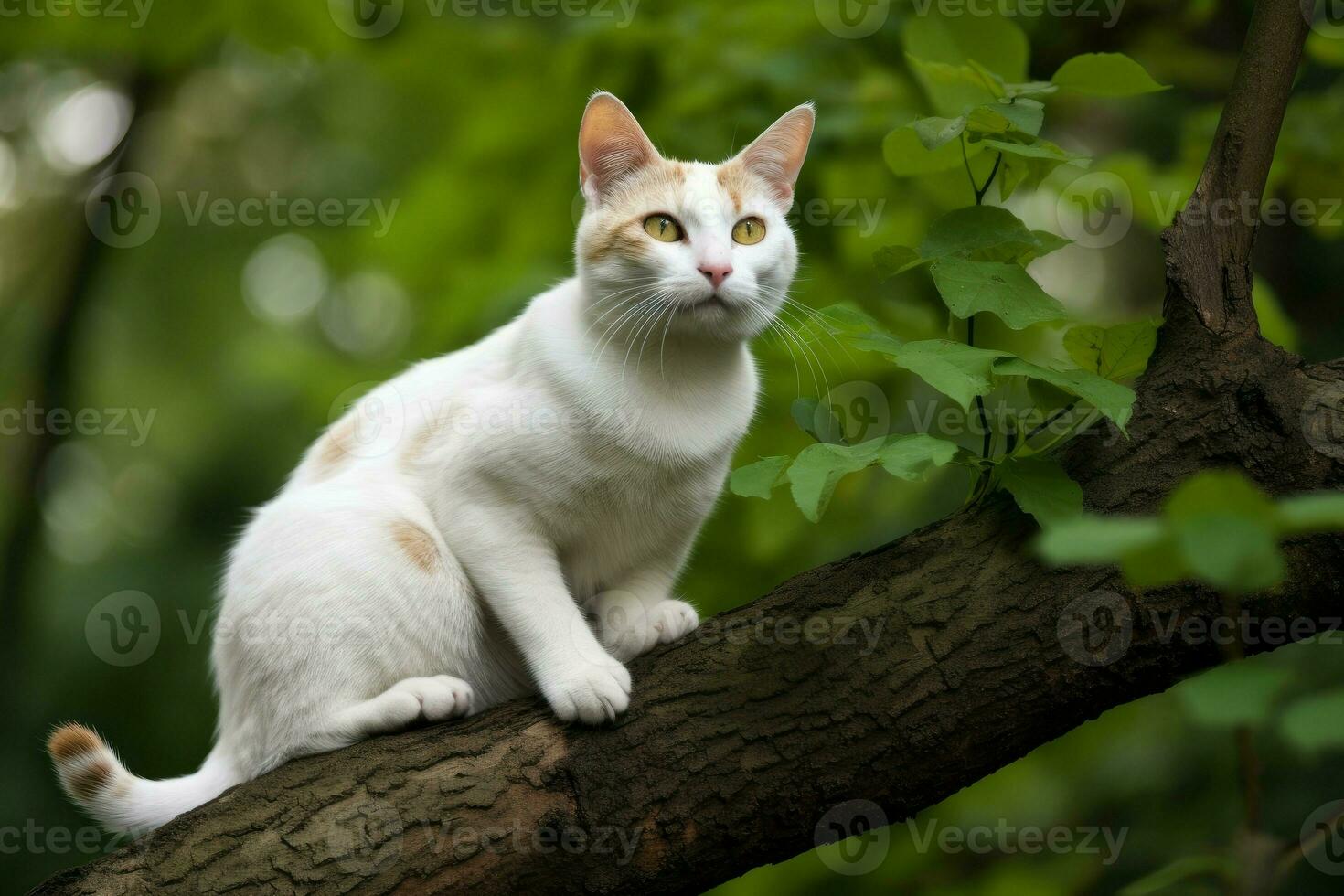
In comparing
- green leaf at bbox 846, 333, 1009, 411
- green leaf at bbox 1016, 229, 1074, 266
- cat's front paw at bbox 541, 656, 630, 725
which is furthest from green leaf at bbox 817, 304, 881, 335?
cat's front paw at bbox 541, 656, 630, 725

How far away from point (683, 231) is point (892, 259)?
2.17 ft

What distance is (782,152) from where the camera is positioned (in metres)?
3.41

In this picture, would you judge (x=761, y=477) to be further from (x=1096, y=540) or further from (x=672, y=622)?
(x=1096, y=540)

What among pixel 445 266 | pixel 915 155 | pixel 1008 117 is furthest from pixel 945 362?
pixel 445 266

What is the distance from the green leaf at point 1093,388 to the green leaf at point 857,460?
9.0 inches

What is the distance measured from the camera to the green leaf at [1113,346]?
2682 mm

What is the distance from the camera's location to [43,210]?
6668 mm

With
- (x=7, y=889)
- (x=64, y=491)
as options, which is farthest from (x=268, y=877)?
(x=64, y=491)

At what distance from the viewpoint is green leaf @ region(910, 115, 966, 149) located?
2404mm

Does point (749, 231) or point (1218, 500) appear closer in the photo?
point (1218, 500)

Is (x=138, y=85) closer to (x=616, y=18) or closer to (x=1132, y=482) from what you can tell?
(x=616, y=18)

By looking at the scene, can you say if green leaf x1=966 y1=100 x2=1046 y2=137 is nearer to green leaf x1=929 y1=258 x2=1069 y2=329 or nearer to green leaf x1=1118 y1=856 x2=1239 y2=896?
green leaf x1=929 y1=258 x2=1069 y2=329

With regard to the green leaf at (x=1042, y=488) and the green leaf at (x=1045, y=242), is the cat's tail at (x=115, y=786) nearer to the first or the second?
the green leaf at (x=1042, y=488)

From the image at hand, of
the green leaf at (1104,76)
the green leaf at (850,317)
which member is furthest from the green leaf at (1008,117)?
the green leaf at (850,317)
